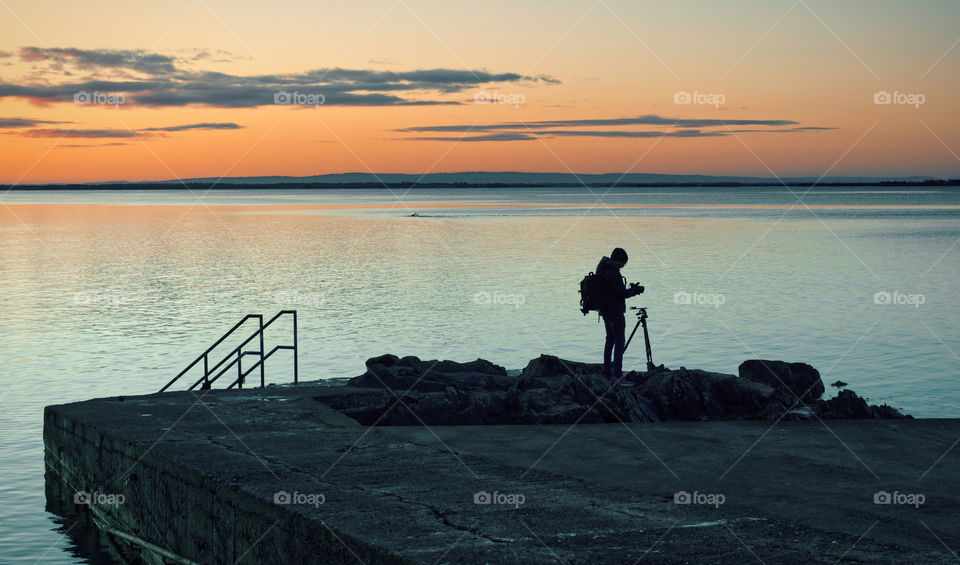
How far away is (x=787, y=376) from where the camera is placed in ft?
59.0

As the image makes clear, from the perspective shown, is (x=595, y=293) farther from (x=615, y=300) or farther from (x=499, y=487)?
(x=499, y=487)

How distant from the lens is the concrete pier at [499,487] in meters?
6.47

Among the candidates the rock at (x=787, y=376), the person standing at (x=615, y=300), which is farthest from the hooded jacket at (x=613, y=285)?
the rock at (x=787, y=376)

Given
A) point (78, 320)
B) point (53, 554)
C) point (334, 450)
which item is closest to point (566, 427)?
point (334, 450)

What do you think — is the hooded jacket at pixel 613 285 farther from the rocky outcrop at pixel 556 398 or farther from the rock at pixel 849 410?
the rock at pixel 849 410

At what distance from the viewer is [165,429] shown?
1050cm

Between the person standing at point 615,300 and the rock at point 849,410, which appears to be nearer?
the rock at point 849,410

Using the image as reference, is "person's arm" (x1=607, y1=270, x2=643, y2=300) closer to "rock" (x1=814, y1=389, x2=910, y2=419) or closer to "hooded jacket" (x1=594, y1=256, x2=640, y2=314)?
"hooded jacket" (x1=594, y1=256, x2=640, y2=314)

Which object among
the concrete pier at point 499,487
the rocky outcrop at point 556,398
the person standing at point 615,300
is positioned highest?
the person standing at point 615,300

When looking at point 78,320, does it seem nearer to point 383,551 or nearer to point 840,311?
point 840,311

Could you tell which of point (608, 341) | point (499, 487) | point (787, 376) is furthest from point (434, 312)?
point (499, 487)

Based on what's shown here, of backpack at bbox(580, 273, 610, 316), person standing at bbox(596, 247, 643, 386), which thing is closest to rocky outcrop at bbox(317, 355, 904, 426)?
person standing at bbox(596, 247, 643, 386)

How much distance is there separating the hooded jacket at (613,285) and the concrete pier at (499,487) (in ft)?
11.9

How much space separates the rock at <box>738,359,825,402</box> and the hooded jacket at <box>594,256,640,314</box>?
4.23m
